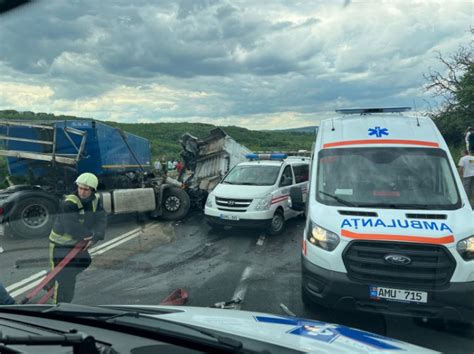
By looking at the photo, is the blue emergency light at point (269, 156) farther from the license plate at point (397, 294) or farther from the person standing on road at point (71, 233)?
the license plate at point (397, 294)

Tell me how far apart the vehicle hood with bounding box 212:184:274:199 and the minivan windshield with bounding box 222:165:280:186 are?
1.05 feet

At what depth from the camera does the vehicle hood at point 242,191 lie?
31.2ft

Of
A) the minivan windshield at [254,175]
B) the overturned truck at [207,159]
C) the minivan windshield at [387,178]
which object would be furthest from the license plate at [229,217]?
the minivan windshield at [387,178]

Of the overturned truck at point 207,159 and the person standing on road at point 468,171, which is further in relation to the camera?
the overturned truck at point 207,159

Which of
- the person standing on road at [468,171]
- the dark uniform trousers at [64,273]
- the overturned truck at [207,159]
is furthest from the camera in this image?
the overturned truck at [207,159]

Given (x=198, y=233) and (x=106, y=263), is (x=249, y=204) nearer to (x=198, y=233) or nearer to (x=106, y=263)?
(x=198, y=233)

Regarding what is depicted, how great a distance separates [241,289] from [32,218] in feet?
20.1

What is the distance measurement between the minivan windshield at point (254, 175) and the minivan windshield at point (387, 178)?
4.66m

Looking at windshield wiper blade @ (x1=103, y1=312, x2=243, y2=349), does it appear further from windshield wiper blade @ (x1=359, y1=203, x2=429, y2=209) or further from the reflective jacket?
windshield wiper blade @ (x1=359, y1=203, x2=429, y2=209)

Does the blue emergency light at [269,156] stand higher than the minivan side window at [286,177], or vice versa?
the blue emergency light at [269,156]

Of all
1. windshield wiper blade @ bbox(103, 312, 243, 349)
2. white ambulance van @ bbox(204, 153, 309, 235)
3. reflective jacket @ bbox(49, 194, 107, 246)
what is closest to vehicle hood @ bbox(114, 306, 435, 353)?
windshield wiper blade @ bbox(103, 312, 243, 349)

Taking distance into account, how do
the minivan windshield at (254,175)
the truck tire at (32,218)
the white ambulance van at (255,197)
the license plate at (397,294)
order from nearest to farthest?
the license plate at (397,294)
the white ambulance van at (255,197)
the truck tire at (32,218)
the minivan windshield at (254,175)

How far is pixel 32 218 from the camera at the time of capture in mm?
9750

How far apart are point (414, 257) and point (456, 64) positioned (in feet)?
56.2
